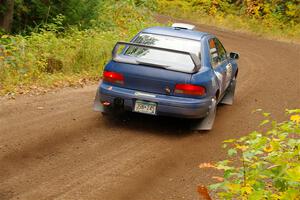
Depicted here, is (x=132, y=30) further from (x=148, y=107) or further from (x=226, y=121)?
(x=148, y=107)

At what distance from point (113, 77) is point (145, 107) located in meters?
0.74

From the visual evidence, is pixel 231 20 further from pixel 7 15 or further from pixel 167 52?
pixel 167 52

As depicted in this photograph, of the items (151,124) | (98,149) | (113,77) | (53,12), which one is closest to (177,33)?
(113,77)

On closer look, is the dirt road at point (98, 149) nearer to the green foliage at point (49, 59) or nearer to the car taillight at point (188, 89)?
the car taillight at point (188, 89)

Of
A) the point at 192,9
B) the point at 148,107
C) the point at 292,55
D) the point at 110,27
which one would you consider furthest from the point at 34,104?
the point at 192,9

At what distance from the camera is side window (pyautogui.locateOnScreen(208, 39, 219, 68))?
27.7 feet

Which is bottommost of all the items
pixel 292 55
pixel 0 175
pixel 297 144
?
pixel 292 55

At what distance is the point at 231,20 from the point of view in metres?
30.6

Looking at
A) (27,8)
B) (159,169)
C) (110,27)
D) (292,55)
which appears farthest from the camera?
(292,55)

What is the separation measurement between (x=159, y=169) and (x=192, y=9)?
2808 centimetres

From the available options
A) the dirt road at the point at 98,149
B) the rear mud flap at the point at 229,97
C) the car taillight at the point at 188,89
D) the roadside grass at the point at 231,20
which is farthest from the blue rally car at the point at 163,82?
the roadside grass at the point at 231,20

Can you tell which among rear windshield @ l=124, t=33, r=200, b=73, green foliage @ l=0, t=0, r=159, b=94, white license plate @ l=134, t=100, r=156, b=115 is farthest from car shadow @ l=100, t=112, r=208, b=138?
green foliage @ l=0, t=0, r=159, b=94

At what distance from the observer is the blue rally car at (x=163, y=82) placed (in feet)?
24.6

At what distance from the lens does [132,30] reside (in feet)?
57.8
